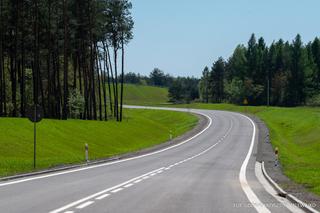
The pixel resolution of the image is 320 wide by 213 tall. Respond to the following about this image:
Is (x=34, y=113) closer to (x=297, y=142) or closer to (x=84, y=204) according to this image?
(x=84, y=204)

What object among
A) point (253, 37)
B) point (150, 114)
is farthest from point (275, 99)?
point (150, 114)

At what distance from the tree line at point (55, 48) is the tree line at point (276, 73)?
6622cm

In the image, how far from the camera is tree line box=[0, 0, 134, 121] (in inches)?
2255

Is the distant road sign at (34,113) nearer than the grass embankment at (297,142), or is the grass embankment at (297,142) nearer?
the distant road sign at (34,113)

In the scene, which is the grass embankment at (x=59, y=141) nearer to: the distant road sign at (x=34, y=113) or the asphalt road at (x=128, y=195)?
the distant road sign at (x=34, y=113)

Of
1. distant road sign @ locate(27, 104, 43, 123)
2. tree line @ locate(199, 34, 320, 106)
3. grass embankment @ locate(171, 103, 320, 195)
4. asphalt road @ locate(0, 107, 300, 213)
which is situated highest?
tree line @ locate(199, 34, 320, 106)

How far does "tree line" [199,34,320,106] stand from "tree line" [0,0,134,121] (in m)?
66.2

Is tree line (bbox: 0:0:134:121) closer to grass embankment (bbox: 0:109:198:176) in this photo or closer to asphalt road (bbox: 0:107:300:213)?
grass embankment (bbox: 0:109:198:176)

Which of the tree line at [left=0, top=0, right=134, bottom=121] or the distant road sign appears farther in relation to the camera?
the tree line at [left=0, top=0, right=134, bottom=121]

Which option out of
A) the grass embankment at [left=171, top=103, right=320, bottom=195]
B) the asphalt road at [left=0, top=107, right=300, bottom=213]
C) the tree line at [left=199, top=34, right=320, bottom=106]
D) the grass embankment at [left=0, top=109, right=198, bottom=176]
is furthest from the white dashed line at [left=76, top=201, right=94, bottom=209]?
the tree line at [left=199, top=34, right=320, bottom=106]

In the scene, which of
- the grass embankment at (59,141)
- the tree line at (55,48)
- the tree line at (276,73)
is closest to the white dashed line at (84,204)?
the grass embankment at (59,141)

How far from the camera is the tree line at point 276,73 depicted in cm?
14312

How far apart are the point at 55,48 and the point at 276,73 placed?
315 ft

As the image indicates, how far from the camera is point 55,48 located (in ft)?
218
